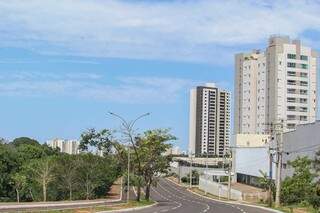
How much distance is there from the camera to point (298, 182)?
5834 cm

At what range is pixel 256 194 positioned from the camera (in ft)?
287

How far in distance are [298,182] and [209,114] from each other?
345ft

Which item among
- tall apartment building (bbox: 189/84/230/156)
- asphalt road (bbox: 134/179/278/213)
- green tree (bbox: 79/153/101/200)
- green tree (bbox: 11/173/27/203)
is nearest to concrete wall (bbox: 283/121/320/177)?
asphalt road (bbox: 134/179/278/213)

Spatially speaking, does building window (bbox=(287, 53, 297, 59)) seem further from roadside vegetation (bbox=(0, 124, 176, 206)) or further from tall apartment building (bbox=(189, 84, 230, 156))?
roadside vegetation (bbox=(0, 124, 176, 206))

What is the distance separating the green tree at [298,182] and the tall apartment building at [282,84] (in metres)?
60.8

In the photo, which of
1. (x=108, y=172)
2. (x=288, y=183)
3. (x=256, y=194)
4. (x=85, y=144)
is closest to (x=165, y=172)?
(x=288, y=183)

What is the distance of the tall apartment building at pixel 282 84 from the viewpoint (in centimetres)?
12656

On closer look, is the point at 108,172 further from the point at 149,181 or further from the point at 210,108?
the point at 210,108

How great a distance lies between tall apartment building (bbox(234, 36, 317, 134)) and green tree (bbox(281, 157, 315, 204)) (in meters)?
60.8

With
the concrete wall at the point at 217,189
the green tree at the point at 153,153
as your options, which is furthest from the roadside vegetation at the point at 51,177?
the concrete wall at the point at 217,189

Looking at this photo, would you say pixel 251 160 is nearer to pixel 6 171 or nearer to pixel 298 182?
pixel 6 171

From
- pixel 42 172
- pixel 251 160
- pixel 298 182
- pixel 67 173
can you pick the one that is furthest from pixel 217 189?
pixel 298 182

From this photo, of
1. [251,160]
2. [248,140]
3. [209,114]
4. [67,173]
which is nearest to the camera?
[67,173]

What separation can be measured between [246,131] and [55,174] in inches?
2818
